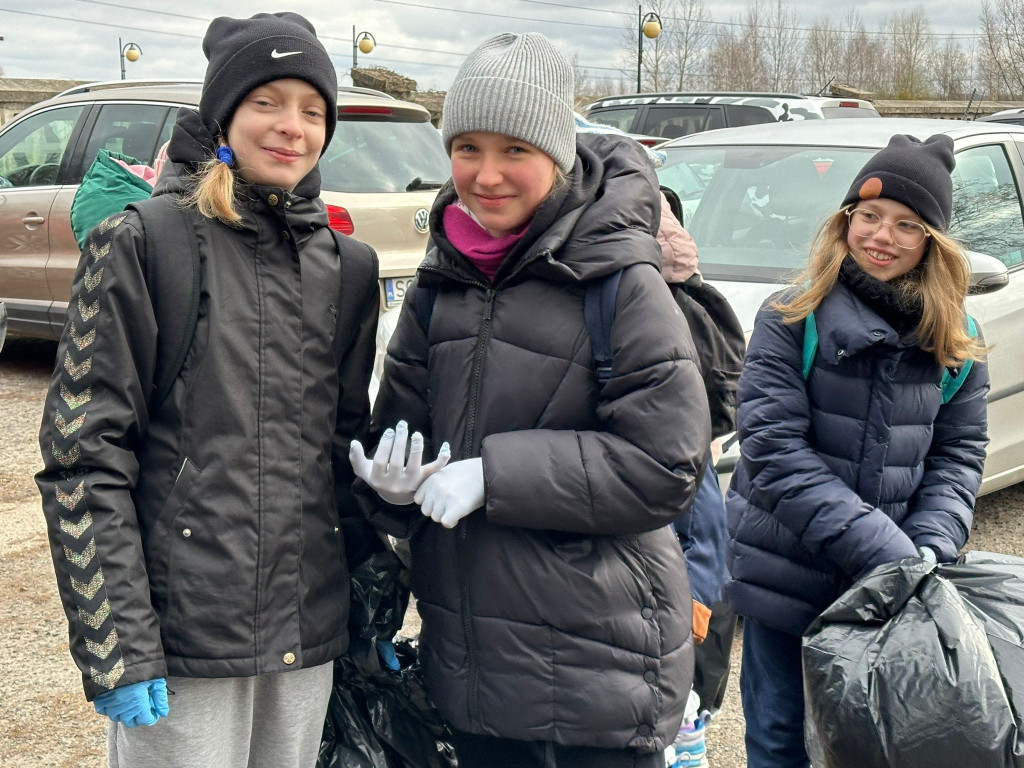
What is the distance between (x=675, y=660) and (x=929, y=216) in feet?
4.17

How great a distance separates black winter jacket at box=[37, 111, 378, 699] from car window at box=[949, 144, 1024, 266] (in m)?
3.72

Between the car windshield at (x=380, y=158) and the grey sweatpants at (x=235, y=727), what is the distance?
4691mm

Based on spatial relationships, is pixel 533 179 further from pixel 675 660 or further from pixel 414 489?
pixel 675 660

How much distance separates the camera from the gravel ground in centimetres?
322

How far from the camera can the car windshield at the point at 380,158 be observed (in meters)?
6.45

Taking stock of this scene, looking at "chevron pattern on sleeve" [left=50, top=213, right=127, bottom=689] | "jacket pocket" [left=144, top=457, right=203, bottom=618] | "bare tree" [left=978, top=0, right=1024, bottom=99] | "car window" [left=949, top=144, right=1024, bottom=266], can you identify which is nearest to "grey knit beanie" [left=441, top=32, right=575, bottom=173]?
"chevron pattern on sleeve" [left=50, top=213, right=127, bottom=689]

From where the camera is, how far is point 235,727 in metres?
1.95

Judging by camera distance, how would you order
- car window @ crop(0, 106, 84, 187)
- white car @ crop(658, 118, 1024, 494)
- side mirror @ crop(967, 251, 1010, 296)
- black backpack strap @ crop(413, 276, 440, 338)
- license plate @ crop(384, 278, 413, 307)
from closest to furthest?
1. black backpack strap @ crop(413, 276, 440, 338)
2. side mirror @ crop(967, 251, 1010, 296)
3. white car @ crop(658, 118, 1024, 494)
4. license plate @ crop(384, 278, 413, 307)
5. car window @ crop(0, 106, 84, 187)

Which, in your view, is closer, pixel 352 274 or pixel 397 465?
pixel 397 465

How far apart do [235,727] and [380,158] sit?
5137 millimetres

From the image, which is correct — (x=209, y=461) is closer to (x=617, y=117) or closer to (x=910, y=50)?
(x=617, y=117)

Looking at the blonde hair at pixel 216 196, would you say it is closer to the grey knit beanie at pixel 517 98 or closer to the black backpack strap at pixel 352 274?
the black backpack strap at pixel 352 274

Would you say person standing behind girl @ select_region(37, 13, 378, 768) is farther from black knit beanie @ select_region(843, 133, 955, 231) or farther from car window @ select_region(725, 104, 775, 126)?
car window @ select_region(725, 104, 775, 126)

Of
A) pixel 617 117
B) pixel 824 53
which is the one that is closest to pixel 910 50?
pixel 824 53
